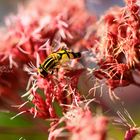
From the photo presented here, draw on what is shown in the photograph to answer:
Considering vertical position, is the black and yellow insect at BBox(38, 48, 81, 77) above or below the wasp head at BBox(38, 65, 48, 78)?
above

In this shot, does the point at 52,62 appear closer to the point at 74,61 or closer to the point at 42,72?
the point at 42,72

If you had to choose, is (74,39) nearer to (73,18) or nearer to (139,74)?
(73,18)

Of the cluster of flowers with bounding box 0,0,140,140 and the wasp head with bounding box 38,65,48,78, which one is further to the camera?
the wasp head with bounding box 38,65,48,78

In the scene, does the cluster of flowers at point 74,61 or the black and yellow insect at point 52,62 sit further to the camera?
the black and yellow insect at point 52,62

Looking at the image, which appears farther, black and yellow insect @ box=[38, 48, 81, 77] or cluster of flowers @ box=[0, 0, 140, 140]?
black and yellow insect @ box=[38, 48, 81, 77]

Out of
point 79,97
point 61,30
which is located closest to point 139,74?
point 79,97

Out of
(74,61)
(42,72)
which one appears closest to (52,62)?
(42,72)

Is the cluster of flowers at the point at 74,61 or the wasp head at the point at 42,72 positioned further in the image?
the wasp head at the point at 42,72

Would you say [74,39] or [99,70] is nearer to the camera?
[99,70]

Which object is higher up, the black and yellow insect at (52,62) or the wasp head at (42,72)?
the black and yellow insect at (52,62)
